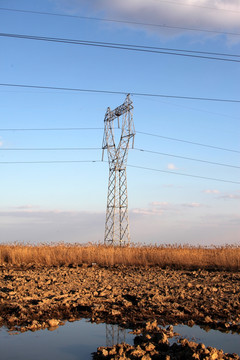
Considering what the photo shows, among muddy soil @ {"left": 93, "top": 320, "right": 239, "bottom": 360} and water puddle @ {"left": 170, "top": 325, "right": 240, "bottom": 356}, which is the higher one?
muddy soil @ {"left": 93, "top": 320, "right": 239, "bottom": 360}

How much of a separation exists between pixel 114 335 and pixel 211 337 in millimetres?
1489

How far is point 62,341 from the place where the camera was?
18.7 ft

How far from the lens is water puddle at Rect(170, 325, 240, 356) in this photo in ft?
18.2

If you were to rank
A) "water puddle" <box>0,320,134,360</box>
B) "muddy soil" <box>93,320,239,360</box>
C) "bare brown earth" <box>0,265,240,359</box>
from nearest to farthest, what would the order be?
"muddy soil" <box>93,320,239,360</box>, "water puddle" <box>0,320,134,360</box>, "bare brown earth" <box>0,265,240,359</box>

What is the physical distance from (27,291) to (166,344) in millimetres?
4902

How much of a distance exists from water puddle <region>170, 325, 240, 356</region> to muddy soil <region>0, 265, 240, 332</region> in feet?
0.93

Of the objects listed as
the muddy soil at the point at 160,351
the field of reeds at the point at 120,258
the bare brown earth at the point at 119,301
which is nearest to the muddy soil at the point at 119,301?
the bare brown earth at the point at 119,301

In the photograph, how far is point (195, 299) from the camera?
8.50 meters

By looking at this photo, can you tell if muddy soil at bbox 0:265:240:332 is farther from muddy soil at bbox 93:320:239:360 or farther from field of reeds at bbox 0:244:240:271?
field of reeds at bbox 0:244:240:271

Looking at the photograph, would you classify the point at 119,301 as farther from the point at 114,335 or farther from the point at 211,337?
the point at 211,337

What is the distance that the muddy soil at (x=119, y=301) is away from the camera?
6.75 meters

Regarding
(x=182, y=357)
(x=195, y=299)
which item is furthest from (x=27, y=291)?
(x=182, y=357)

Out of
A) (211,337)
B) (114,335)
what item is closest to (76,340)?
(114,335)

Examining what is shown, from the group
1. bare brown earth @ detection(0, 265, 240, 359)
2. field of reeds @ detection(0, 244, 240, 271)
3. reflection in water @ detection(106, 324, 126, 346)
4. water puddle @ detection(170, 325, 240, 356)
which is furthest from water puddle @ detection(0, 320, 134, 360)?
field of reeds @ detection(0, 244, 240, 271)
